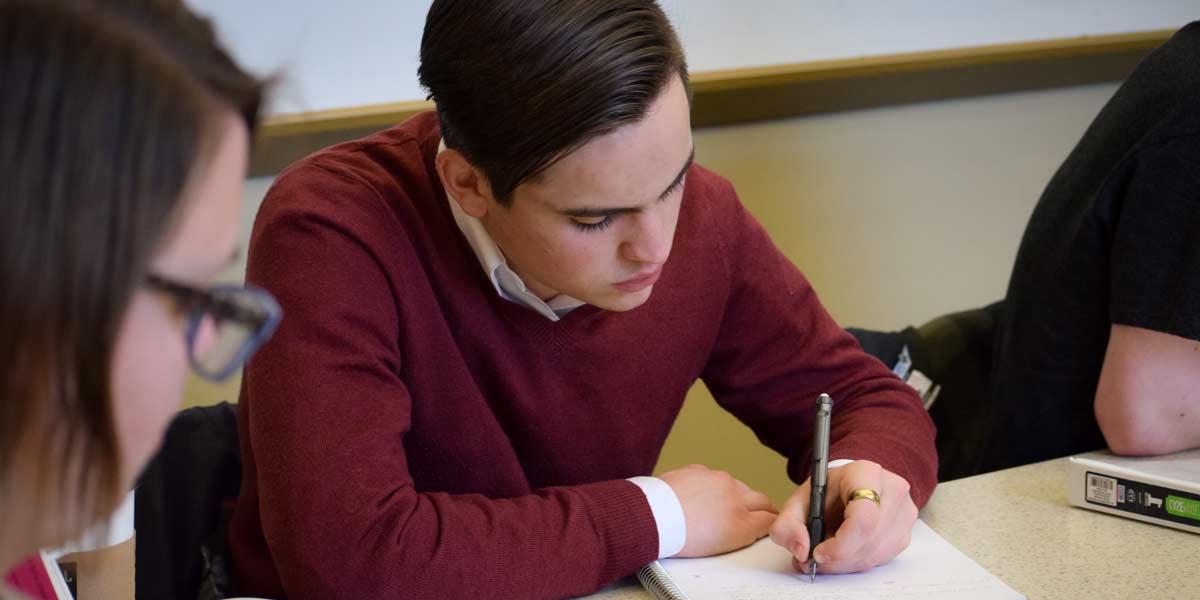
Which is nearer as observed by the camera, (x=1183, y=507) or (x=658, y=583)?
(x=658, y=583)

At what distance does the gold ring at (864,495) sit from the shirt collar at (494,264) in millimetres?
376

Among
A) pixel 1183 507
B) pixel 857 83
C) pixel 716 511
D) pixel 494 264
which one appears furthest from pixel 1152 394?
→ pixel 857 83

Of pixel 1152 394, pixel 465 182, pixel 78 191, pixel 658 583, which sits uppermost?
pixel 78 191

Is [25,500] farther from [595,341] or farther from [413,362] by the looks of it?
[595,341]

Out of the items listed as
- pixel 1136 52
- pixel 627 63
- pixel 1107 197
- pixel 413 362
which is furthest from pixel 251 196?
pixel 1136 52

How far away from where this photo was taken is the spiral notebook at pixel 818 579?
1122 mm

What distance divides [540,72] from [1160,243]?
80 cm

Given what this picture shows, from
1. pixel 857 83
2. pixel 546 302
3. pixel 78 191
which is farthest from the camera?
pixel 857 83

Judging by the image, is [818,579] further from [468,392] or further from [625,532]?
[468,392]

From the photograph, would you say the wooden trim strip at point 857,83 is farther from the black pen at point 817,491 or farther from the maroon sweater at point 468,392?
the black pen at point 817,491

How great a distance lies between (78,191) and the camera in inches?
22.4

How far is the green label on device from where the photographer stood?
1273 mm

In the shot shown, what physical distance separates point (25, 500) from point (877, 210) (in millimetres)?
2093

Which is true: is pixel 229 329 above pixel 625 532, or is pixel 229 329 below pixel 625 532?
above
